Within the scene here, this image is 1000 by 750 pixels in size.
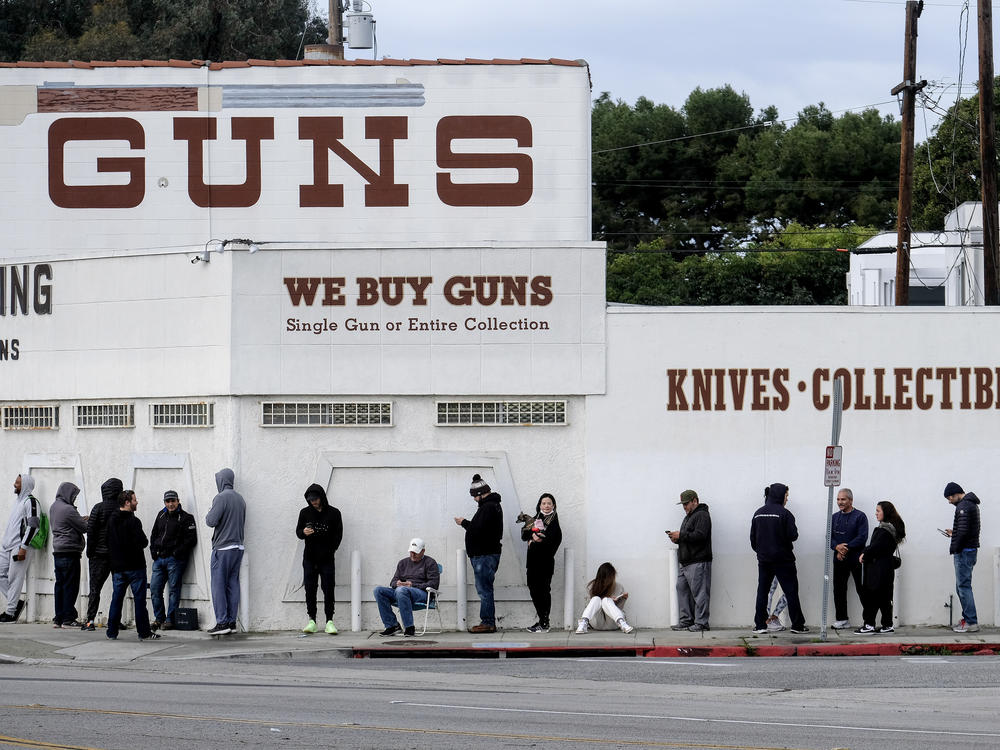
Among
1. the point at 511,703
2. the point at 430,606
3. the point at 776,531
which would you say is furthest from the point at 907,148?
the point at 511,703

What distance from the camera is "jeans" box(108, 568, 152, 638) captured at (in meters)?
18.3

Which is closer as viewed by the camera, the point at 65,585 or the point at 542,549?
the point at 542,549

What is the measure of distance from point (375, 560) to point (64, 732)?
781 centimetres

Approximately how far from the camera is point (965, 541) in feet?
59.1

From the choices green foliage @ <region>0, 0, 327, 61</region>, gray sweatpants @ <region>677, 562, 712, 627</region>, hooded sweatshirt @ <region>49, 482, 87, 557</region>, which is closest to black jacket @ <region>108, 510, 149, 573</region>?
hooded sweatshirt @ <region>49, 482, 87, 557</region>

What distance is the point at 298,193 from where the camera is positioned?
22.7 m

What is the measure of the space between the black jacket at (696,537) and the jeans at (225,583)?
539 centimetres

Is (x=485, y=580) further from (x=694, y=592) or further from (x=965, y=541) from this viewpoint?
(x=965, y=541)

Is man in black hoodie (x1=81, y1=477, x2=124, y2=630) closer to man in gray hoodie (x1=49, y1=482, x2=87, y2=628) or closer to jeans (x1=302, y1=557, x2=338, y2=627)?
man in gray hoodie (x1=49, y1=482, x2=87, y2=628)

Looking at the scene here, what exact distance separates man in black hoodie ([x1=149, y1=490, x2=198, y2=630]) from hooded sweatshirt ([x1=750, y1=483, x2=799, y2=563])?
22.8 ft

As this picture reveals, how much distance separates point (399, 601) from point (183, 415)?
380cm

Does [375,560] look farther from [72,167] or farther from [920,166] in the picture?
[920,166]

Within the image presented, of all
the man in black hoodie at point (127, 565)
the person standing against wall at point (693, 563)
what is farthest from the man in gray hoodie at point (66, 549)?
the person standing against wall at point (693, 563)

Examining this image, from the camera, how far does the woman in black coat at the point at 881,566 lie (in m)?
18.0
